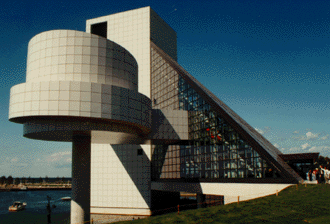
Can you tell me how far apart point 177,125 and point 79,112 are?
1789 centimetres

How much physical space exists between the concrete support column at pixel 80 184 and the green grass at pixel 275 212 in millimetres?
15120

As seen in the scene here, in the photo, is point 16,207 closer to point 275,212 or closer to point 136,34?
point 136,34

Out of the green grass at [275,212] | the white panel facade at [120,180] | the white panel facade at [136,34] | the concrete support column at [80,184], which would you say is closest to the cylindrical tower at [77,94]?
the concrete support column at [80,184]

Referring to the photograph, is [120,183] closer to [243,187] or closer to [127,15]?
[243,187]

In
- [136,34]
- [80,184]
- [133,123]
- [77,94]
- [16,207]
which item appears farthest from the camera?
[16,207]

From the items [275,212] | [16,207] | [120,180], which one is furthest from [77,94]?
[16,207]

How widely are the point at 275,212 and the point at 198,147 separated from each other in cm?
2237

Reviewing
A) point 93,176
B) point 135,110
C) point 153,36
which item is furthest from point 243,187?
point 153,36

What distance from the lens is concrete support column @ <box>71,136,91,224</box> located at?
33562mm

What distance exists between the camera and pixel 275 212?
19.8 metres

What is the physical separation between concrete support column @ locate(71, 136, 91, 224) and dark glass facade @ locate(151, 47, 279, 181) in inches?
614

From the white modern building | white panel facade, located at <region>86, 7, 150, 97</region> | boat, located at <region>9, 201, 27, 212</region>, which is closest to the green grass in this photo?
the white modern building

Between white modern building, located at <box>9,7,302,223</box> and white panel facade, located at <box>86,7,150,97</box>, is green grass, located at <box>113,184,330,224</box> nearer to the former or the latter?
white modern building, located at <box>9,7,302,223</box>

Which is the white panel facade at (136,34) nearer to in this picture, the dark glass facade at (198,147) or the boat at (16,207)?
the dark glass facade at (198,147)
